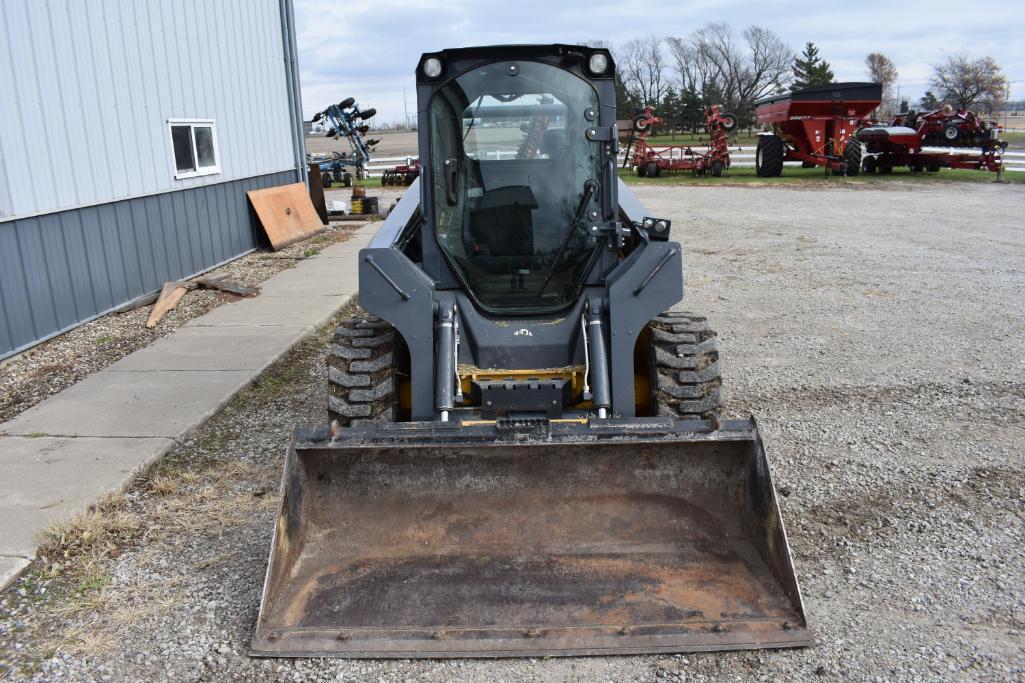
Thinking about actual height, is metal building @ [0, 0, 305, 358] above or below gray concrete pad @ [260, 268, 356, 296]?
above

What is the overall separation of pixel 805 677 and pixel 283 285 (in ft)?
27.5

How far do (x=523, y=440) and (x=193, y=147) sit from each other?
874cm

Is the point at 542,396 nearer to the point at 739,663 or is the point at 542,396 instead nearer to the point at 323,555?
the point at 323,555

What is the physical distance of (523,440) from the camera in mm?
3840

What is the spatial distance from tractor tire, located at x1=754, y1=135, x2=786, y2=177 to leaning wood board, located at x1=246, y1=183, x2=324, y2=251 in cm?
1463

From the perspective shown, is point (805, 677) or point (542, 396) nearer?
point (805, 677)

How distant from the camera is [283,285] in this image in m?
10.4

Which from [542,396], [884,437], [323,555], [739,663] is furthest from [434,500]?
[884,437]

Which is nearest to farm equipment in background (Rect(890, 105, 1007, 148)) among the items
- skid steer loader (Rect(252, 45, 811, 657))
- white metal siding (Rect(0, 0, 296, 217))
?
white metal siding (Rect(0, 0, 296, 217))

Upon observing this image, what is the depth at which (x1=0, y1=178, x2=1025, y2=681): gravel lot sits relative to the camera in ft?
11.0

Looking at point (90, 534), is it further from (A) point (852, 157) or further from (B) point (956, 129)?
(B) point (956, 129)

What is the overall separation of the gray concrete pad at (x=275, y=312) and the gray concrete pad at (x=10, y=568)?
444 centimetres

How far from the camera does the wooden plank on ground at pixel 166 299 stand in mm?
8686

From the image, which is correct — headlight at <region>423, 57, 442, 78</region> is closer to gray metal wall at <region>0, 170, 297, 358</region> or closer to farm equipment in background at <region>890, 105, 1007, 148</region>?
gray metal wall at <region>0, 170, 297, 358</region>
